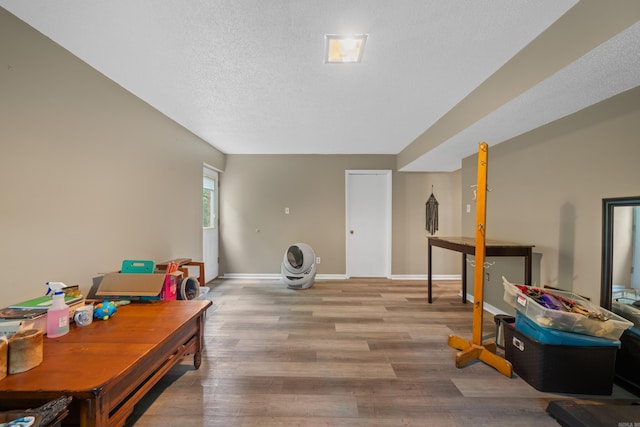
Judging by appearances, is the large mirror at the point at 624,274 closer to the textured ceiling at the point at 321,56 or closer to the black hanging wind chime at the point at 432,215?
the textured ceiling at the point at 321,56

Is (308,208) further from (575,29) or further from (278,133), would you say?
(575,29)

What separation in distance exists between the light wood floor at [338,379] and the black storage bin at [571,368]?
0.07 metres

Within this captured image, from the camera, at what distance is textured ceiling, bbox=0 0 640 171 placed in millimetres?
1284

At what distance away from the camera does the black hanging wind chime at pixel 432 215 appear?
432 centimetres

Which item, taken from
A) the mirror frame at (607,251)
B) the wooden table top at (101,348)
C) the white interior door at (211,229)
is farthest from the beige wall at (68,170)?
the mirror frame at (607,251)

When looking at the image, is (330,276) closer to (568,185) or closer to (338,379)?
(338,379)

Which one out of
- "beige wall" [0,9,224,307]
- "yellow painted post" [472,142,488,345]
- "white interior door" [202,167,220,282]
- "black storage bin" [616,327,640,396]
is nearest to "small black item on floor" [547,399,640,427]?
"black storage bin" [616,327,640,396]

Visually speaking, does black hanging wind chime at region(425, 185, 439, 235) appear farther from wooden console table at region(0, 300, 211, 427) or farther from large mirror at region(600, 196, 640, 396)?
wooden console table at region(0, 300, 211, 427)

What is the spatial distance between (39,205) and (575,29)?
3.34 m

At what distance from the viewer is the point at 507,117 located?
201 centimetres

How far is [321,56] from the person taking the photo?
167cm

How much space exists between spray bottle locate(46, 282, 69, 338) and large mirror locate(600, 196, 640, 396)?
3574 millimetres

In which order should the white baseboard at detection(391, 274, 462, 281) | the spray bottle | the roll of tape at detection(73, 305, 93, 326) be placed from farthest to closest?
the white baseboard at detection(391, 274, 462, 281) → the roll of tape at detection(73, 305, 93, 326) → the spray bottle

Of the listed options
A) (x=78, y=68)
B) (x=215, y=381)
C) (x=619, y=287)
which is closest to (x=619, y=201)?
(x=619, y=287)
